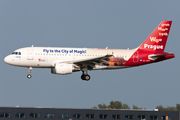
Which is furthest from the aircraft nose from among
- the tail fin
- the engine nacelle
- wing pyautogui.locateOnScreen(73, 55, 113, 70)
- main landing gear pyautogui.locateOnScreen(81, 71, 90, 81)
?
the tail fin

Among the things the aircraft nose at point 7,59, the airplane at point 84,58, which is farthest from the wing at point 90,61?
the aircraft nose at point 7,59

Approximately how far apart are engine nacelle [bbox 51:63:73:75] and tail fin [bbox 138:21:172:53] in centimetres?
1290

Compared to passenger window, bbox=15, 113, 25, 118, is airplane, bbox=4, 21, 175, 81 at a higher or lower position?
higher

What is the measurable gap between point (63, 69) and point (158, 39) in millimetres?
17321

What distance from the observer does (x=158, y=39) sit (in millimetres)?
70125

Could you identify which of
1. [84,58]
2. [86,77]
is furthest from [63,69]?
[86,77]

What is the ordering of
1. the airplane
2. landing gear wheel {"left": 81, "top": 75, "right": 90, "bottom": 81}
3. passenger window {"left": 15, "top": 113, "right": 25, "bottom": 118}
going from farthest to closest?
1. passenger window {"left": 15, "top": 113, "right": 25, "bottom": 118}
2. landing gear wheel {"left": 81, "top": 75, "right": 90, "bottom": 81}
3. the airplane

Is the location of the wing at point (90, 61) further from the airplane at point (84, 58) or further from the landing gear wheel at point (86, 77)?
the landing gear wheel at point (86, 77)

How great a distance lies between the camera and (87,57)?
65000 millimetres

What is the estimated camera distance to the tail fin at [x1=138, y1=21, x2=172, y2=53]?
69.1 m

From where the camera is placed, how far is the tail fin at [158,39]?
69125 millimetres

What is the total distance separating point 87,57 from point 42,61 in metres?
6.81

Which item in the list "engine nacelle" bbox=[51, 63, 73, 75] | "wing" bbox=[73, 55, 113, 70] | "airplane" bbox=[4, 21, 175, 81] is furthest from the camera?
"airplane" bbox=[4, 21, 175, 81]

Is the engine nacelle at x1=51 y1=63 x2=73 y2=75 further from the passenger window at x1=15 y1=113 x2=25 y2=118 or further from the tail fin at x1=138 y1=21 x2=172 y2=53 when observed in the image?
the passenger window at x1=15 y1=113 x2=25 y2=118
